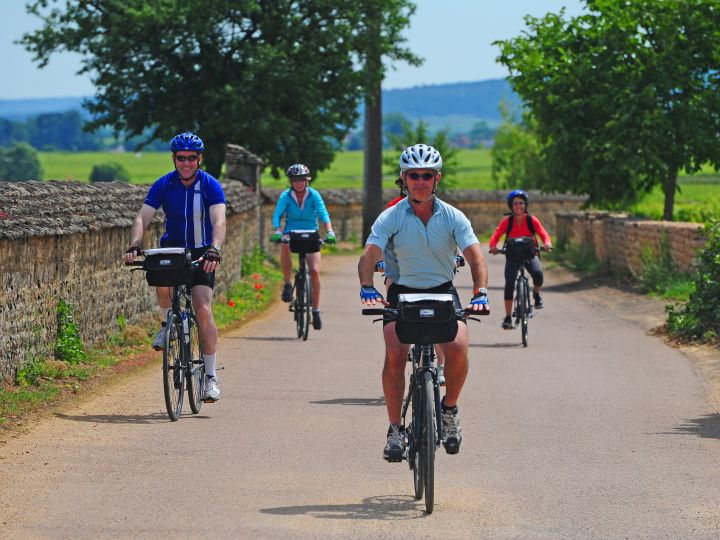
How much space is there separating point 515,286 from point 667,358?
259 centimetres

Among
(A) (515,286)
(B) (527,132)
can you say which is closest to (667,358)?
(A) (515,286)

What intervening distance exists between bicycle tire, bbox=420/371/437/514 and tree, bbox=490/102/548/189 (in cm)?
5645

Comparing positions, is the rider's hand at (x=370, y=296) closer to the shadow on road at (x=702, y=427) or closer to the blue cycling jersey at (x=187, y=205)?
the blue cycling jersey at (x=187, y=205)

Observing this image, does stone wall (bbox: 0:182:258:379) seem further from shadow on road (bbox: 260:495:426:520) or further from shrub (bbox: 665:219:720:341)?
shrub (bbox: 665:219:720:341)

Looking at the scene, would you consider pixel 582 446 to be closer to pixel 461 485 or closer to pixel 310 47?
pixel 461 485

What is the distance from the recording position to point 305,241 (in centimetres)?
1702

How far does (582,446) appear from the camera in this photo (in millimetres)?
9812

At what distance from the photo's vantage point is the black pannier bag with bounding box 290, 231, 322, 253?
667 inches

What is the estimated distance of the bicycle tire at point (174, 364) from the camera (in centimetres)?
1030

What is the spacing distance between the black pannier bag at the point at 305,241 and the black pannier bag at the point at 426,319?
933 cm

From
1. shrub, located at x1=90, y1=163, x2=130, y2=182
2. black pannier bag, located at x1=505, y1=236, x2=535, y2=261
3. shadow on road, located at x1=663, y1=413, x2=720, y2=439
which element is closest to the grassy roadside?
black pannier bag, located at x1=505, y1=236, x2=535, y2=261

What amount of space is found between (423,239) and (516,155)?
7232cm

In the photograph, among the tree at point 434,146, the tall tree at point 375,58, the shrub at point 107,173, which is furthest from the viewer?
the shrub at point 107,173

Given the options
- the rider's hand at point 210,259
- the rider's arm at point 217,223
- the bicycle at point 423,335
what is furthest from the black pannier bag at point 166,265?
the bicycle at point 423,335
